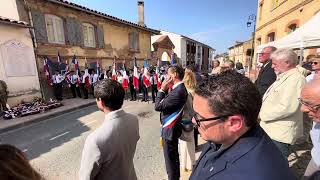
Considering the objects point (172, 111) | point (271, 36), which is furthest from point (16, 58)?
point (271, 36)

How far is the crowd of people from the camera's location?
1.10 meters

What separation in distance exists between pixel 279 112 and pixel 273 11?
15.2 meters

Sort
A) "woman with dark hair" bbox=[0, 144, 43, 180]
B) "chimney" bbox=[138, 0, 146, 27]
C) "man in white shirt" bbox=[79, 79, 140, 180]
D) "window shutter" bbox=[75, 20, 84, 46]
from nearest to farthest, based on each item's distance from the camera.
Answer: "woman with dark hair" bbox=[0, 144, 43, 180]
"man in white shirt" bbox=[79, 79, 140, 180]
"window shutter" bbox=[75, 20, 84, 46]
"chimney" bbox=[138, 0, 146, 27]

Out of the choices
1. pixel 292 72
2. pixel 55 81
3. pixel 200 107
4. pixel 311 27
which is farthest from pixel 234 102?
pixel 55 81

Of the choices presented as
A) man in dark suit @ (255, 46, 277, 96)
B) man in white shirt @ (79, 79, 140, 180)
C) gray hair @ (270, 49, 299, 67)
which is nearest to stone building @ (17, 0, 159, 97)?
man in white shirt @ (79, 79, 140, 180)

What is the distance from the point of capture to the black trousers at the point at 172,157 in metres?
3.05

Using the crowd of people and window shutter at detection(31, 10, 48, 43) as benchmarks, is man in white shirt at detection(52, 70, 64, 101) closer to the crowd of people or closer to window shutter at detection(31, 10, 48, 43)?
window shutter at detection(31, 10, 48, 43)

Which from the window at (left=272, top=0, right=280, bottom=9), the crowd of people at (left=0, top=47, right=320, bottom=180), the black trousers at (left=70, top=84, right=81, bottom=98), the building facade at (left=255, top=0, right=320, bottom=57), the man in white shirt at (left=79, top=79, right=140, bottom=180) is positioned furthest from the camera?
the window at (left=272, top=0, right=280, bottom=9)

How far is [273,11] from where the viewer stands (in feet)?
48.8

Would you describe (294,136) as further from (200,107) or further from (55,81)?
(55,81)

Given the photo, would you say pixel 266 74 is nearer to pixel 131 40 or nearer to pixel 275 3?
pixel 275 3

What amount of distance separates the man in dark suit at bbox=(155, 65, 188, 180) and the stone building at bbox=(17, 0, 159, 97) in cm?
967

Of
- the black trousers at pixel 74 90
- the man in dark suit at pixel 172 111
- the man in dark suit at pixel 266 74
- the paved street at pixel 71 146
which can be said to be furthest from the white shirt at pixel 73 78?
the man in dark suit at pixel 266 74

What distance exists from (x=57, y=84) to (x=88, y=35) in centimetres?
426
